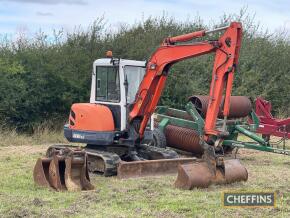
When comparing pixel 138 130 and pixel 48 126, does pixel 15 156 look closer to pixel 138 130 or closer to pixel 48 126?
pixel 138 130

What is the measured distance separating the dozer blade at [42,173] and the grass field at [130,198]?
14cm

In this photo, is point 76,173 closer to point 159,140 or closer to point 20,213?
point 20,213

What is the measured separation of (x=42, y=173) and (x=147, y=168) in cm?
196

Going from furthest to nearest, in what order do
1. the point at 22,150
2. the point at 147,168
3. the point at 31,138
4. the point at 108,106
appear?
1. the point at 31,138
2. the point at 22,150
3. the point at 108,106
4. the point at 147,168

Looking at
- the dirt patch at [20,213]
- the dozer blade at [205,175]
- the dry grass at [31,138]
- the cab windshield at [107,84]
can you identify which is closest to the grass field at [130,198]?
the dirt patch at [20,213]

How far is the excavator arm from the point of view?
30.0 ft

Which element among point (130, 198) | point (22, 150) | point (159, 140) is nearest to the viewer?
point (130, 198)

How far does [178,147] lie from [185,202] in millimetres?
5116

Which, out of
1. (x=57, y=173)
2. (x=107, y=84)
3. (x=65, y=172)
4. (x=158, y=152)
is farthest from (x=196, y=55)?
(x=57, y=173)

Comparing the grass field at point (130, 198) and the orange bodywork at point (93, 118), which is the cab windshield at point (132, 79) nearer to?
the orange bodywork at point (93, 118)

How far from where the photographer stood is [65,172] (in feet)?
26.8

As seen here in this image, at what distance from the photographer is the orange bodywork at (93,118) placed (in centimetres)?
988

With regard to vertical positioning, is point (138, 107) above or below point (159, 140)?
above

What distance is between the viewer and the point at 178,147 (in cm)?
1240
